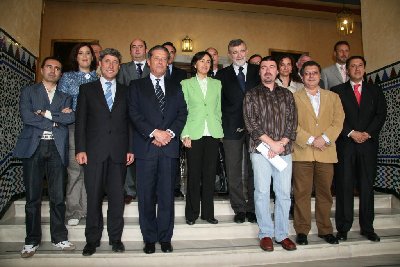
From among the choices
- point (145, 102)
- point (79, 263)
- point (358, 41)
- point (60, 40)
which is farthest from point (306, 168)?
point (358, 41)

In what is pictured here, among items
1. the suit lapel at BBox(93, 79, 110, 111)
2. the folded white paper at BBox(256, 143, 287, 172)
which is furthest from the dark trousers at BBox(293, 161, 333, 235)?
the suit lapel at BBox(93, 79, 110, 111)

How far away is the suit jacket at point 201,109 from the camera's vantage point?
119 inches

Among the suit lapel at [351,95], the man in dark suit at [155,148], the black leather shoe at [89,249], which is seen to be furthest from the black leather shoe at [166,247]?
the suit lapel at [351,95]

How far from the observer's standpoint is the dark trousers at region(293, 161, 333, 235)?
294 cm

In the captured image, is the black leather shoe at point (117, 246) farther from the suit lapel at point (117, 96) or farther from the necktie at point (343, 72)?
the necktie at point (343, 72)

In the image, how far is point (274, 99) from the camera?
115 inches

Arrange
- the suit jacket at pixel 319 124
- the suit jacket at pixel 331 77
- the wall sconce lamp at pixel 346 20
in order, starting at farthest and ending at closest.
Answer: the wall sconce lamp at pixel 346 20
the suit jacket at pixel 331 77
the suit jacket at pixel 319 124

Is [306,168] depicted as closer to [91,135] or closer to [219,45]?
[91,135]

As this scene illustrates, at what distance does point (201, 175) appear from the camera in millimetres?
3078

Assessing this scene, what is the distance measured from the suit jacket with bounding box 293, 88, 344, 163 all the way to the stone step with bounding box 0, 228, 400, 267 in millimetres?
847

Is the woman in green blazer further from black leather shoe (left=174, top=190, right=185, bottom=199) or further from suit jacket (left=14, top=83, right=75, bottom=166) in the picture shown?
suit jacket (left=14, top=83, right=75, bottom=166)

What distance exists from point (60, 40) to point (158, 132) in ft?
18.1

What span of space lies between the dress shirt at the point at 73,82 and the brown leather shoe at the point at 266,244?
223 centimetres

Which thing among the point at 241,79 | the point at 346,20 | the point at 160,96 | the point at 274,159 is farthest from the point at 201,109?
the point at 346,20
